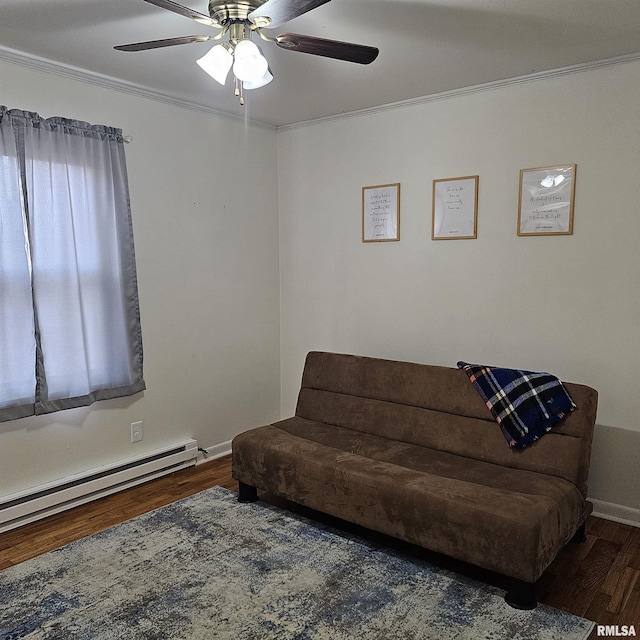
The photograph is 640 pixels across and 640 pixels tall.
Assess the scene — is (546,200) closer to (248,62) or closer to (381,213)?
(381,213)

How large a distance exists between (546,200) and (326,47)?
1687 mm

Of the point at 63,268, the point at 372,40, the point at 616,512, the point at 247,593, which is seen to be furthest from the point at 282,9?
the point at 616,512

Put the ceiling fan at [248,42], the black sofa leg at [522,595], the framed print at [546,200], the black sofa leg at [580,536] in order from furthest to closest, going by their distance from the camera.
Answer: the framed print at [546,200] < the black sofa leg at [580,536] < the black sofa leg at [522,595] < the ceiling fan at [248,42]

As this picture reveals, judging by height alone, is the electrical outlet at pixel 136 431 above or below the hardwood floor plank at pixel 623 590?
above

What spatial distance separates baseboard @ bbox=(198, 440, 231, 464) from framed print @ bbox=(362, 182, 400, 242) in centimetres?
181

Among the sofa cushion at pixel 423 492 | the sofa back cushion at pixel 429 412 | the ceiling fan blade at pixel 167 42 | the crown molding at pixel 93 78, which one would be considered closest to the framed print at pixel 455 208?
the sofa back cushion at pixel 429 412

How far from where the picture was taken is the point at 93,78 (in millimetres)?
3176

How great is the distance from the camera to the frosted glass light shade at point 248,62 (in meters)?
1.97

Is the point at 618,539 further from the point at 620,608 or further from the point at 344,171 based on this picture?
the point at 344,171

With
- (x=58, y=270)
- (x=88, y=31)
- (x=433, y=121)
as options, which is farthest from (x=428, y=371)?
(x=88, y=31)

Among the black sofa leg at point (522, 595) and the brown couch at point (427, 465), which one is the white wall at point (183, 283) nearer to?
the brown couch at point (427, 465)

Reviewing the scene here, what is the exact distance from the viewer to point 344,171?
13.1 feet

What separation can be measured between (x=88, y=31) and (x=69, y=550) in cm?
245

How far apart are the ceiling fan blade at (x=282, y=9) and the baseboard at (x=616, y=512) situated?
9.47ft
